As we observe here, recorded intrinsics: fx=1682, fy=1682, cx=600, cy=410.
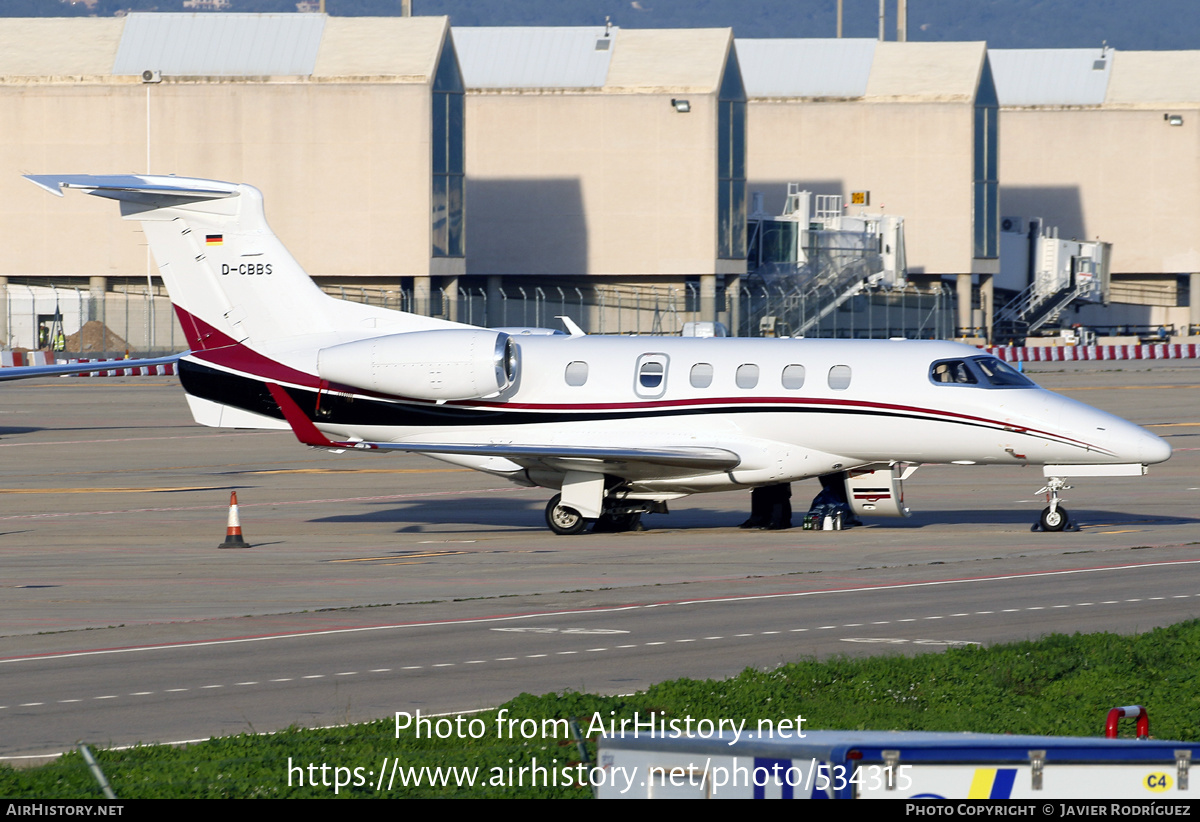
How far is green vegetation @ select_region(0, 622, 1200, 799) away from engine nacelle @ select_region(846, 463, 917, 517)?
1224 cm

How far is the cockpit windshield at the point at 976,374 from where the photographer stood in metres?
28.5

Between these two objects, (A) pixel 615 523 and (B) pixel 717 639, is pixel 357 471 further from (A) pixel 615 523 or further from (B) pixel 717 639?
(B) pixel 717 639

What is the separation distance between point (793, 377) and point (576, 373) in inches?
149

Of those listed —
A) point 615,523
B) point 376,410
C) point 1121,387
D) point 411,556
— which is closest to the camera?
point 411,556

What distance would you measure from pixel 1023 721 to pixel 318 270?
81053 mm

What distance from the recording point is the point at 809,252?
325 feet

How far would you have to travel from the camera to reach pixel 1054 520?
28656 mm

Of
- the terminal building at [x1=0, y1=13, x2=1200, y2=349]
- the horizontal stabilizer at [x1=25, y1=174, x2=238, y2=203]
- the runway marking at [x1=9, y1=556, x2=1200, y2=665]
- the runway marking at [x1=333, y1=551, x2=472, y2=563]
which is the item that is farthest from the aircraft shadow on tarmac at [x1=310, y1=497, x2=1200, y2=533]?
the terminal building at [x1=0, y1=13, x2=1200, y2=349]

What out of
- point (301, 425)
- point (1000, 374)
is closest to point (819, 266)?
point (1000, 374)

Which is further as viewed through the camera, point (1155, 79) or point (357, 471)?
point (1155, 79)

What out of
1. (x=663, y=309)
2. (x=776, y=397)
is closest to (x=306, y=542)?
(x=776, y=397)

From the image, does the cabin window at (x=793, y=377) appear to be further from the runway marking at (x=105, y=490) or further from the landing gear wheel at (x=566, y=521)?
the runway marking at (x=105, y=490)

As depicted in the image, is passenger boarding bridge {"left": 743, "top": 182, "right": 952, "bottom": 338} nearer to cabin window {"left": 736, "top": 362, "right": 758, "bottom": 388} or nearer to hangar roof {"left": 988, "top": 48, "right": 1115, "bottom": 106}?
hangar roof {"left": 988, "top": 48, "right": 1115, "bottom": 106}

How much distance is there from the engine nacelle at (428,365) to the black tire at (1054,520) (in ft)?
31.3
